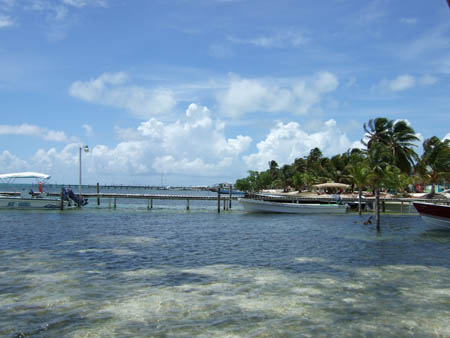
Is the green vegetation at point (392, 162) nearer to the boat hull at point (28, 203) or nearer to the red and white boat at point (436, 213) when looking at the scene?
the red and white boat at point (436, 213)

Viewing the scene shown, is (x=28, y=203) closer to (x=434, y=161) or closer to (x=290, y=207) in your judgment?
(x=290, y=207)

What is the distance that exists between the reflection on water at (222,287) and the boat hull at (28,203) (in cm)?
2736

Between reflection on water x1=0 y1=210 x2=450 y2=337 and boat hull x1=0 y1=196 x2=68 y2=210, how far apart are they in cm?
2736

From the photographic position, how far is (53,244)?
23.7 meters

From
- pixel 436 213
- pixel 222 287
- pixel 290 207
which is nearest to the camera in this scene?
pixel 222 287

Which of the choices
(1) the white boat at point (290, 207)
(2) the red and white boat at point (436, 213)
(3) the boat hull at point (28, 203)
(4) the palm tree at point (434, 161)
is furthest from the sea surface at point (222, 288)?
(4) the palm tree at point (434, 161)

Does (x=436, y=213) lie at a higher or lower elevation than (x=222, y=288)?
higher

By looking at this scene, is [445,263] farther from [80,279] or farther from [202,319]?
[80,279]

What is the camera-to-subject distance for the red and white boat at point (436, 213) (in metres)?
32.2

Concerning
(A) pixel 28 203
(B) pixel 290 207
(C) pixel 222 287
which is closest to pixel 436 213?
(B) pixel 290 207

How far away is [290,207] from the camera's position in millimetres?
51562

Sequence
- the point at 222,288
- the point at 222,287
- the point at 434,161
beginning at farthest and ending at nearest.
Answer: the point at 434,161
the point at 222,287
the point at 222,288

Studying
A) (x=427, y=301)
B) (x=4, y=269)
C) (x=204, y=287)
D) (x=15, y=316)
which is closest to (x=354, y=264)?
(x=427, y=301)

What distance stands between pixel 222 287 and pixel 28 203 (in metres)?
45.7
